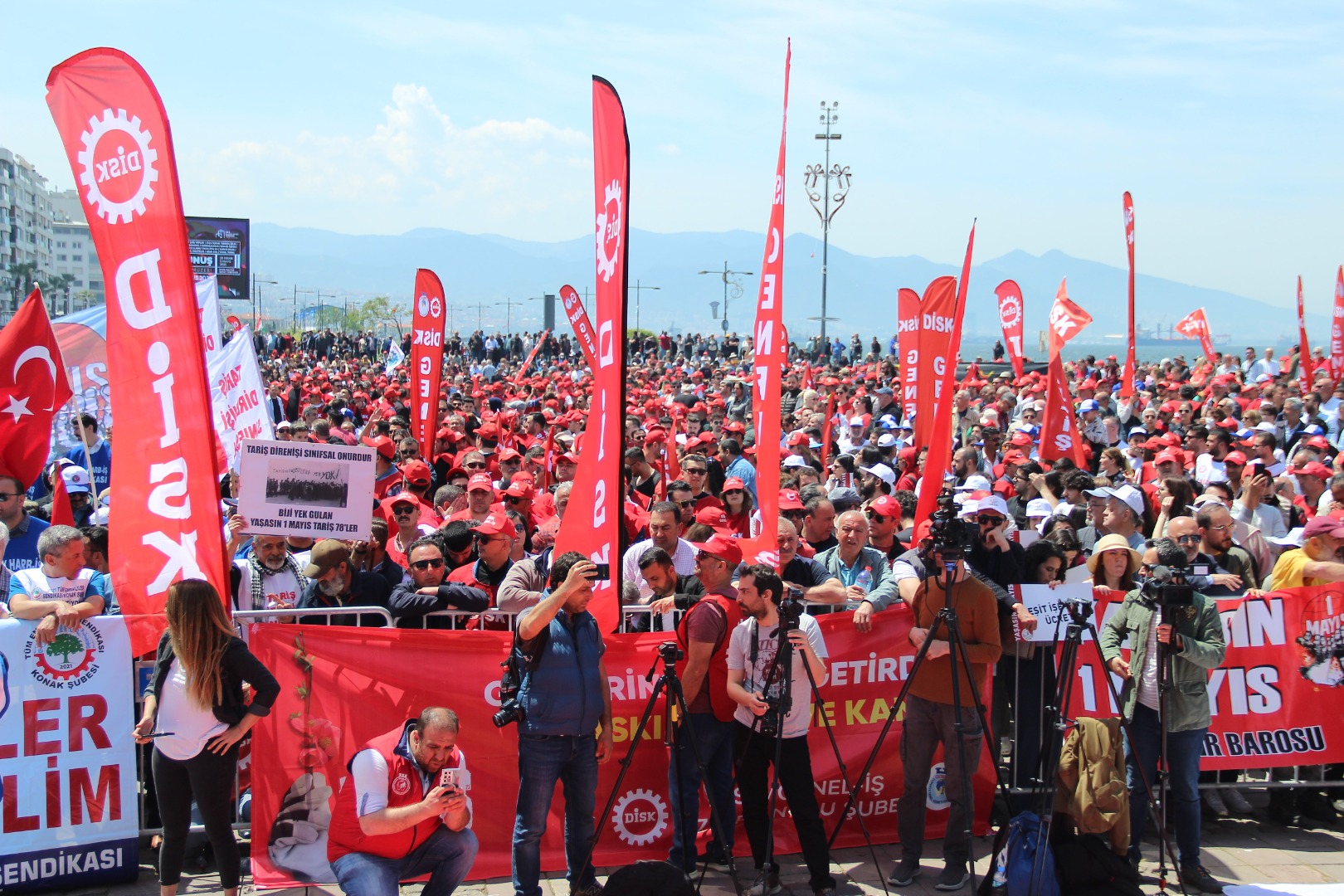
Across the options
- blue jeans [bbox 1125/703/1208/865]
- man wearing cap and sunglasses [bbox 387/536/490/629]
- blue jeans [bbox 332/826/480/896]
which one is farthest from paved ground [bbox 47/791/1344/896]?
man wearing cap and sunglasses [bbox 387/536/490/629]

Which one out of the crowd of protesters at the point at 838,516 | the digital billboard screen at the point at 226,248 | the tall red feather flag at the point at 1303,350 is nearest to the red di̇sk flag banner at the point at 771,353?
the crowd of protesters at the point at 838,516

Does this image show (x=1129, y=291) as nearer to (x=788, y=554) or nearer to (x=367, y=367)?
(x=788, y=554)

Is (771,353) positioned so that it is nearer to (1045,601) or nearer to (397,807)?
(1045,601)

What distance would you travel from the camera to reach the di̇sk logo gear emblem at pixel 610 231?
5.90 m

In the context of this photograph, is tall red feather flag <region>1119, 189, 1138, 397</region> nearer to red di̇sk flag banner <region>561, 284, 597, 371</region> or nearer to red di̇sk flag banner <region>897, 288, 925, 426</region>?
red di̇sk flag banner <region>897, 288, 925, 426</region>

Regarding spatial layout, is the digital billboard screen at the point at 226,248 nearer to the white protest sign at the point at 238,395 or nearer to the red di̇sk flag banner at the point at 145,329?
the white protest sign at the point at 238,395

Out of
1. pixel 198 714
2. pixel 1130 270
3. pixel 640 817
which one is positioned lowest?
pixel 640 817

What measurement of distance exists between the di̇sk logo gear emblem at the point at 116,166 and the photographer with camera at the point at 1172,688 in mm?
5466

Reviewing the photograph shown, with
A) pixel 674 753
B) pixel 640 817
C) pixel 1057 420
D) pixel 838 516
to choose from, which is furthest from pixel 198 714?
pixel 1057 420

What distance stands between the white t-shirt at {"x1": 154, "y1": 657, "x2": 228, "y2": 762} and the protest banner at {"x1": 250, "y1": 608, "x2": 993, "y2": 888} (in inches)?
24.9

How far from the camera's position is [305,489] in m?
6.83

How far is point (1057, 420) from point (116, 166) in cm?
961

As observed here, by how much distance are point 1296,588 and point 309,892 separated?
19.1ft

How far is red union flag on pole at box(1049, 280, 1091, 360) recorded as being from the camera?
510 inches
